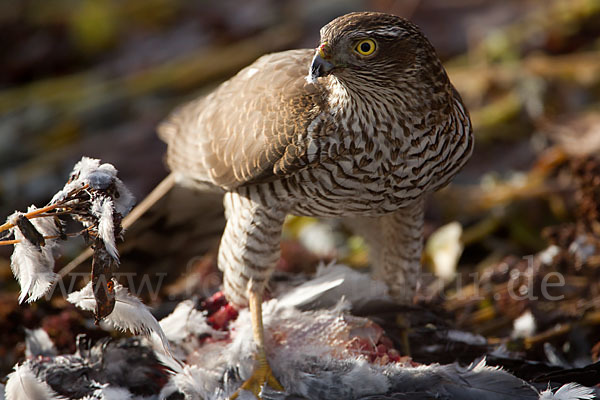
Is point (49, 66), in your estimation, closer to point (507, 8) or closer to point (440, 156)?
point (507, 8)

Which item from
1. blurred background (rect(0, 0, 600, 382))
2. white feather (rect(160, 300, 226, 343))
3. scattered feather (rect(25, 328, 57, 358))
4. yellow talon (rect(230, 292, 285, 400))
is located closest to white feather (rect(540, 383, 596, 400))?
blurred background (rect(0, 0, 600, 382))

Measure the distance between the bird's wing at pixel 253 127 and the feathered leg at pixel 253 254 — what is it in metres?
0.11

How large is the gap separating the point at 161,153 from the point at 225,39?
6.10 ft

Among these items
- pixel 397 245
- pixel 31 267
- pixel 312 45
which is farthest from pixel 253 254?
pixel 312 45

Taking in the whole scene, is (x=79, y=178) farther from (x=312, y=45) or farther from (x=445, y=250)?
(x=312, y=45)

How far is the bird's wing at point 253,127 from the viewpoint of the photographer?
2254mm

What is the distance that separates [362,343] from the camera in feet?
8.23

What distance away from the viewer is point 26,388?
2186 millimetres

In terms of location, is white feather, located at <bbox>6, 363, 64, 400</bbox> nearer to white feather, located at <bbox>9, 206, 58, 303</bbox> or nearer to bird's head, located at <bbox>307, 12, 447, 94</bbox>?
white feather, located at <bbox>9, 206, 58, 303</bbox>

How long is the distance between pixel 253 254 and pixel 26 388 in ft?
2.97

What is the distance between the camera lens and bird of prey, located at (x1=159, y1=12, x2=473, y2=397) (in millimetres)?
2100

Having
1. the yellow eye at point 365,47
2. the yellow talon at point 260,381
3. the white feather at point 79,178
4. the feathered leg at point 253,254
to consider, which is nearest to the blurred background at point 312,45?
the feathered leg at point 253,254

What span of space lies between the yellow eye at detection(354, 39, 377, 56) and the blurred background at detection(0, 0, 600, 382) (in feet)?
4.54

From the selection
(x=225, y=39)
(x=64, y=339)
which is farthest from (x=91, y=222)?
(x=225, y=39)
